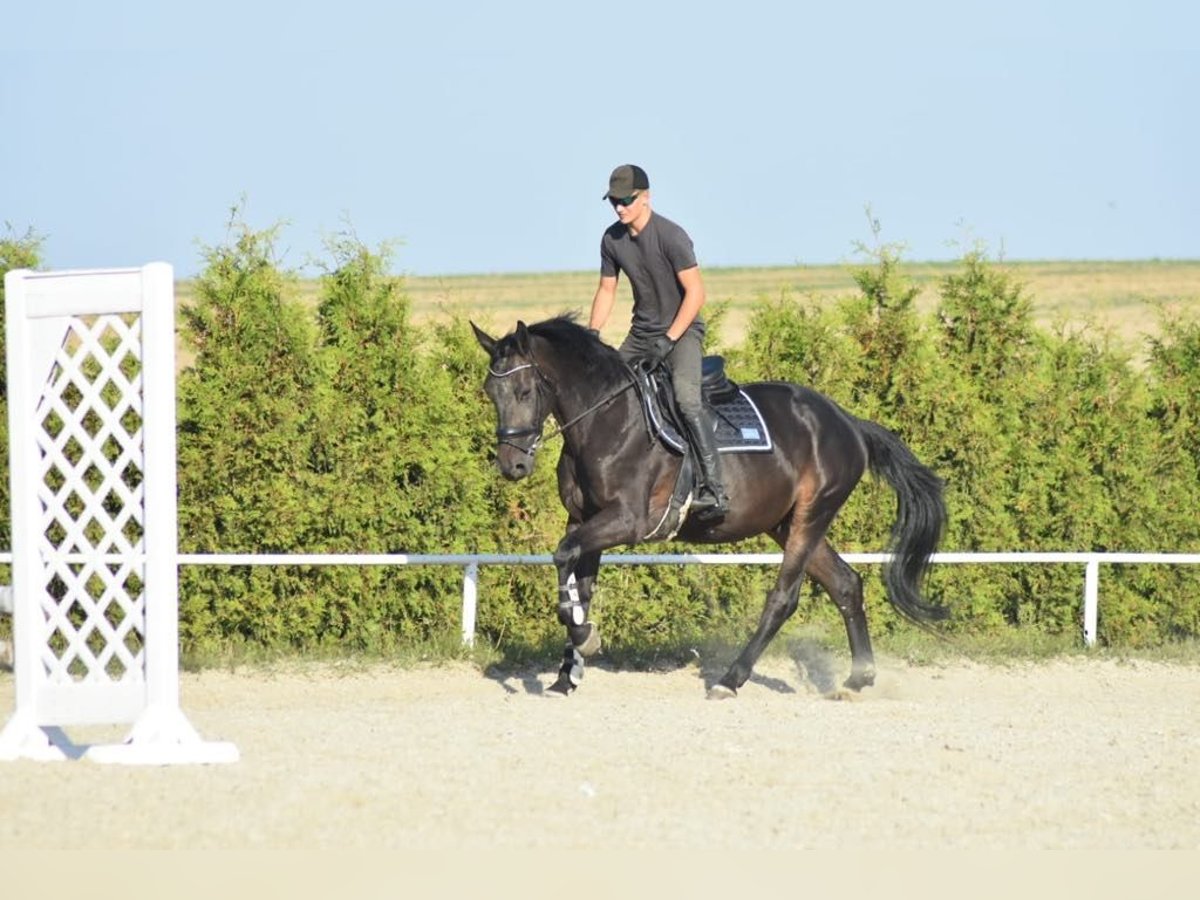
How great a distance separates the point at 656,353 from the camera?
32.6ft

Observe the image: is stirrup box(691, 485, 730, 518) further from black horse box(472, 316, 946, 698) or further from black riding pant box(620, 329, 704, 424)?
black riding pant box(620, 329, 704, 424)

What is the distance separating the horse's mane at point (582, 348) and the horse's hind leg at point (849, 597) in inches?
80.0

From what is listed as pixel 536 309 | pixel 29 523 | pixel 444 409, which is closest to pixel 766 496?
pixel 444 409

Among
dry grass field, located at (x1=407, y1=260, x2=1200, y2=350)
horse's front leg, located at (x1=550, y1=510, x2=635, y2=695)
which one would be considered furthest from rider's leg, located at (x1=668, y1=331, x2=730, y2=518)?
dry grass field, located at (x1=407, y1=260, x2=1200, y2=350)

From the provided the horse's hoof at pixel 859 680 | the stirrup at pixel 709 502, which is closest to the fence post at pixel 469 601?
the stirrup at pixel 709 502

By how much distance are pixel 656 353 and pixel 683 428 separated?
0.47 metres

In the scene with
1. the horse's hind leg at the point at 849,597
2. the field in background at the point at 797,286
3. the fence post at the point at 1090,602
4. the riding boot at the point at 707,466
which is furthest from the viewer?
the field in background at the point at 797,286

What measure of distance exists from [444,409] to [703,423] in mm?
2623

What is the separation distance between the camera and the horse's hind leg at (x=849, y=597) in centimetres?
1098

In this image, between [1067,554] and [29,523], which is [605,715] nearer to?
[29,523]

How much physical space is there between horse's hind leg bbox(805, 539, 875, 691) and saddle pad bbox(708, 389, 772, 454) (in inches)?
38.6

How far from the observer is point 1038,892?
5500mm

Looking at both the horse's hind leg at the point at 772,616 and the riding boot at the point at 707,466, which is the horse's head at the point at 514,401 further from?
the horse's hind leg at the point at 772,616

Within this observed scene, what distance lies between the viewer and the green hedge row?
11711 millimetres
